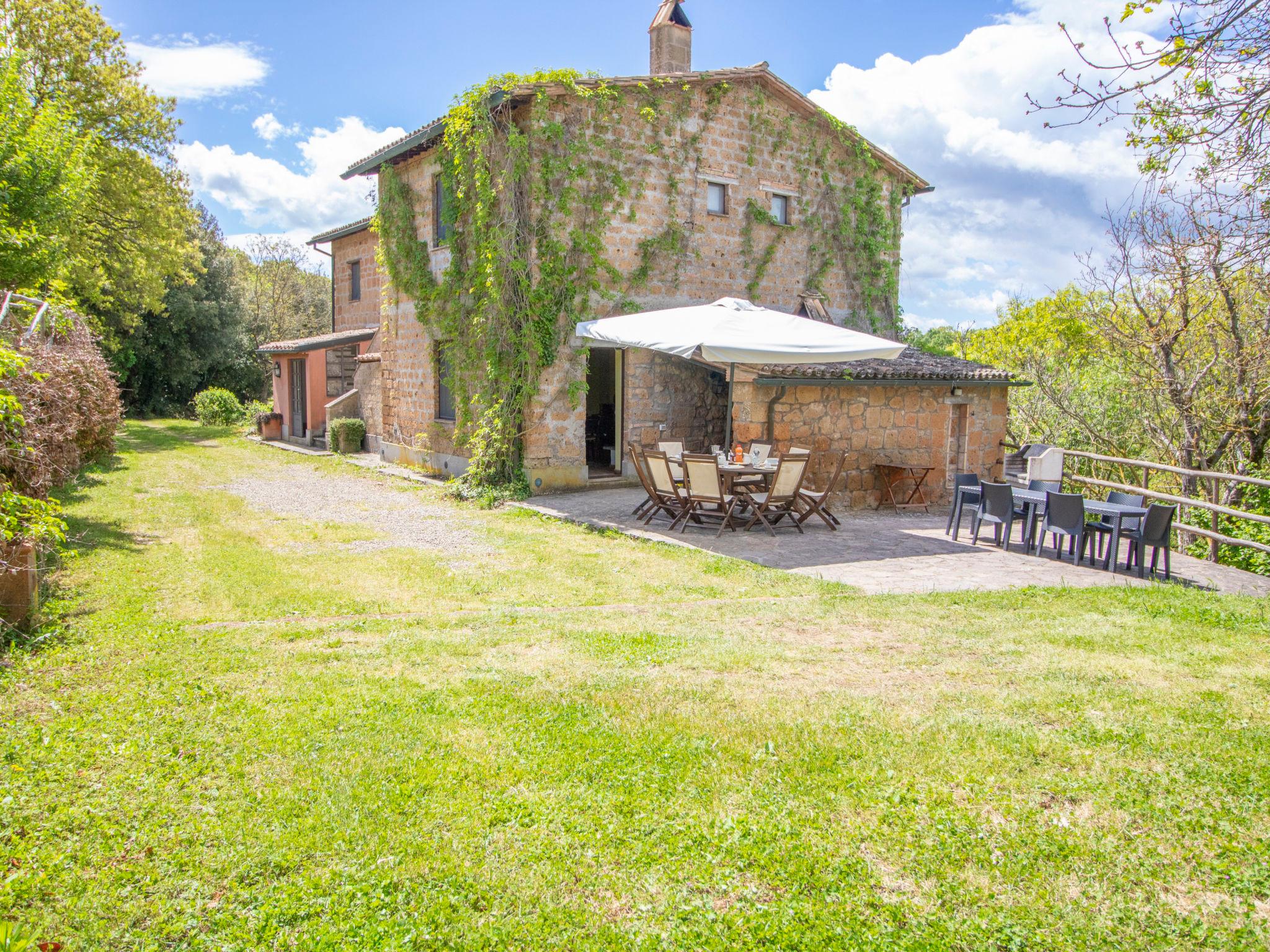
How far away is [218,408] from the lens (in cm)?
2694

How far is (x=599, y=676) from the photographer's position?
472 centimetres

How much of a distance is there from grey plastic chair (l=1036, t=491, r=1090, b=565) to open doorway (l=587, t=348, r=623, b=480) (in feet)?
23.7

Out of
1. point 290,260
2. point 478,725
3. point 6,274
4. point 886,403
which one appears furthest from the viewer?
point 290,260

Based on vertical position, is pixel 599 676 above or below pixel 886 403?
below

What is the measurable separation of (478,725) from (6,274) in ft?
23.7

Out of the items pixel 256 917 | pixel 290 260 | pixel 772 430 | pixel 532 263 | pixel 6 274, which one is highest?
pixel 290 260

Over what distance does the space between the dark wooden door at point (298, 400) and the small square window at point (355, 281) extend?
2168mm

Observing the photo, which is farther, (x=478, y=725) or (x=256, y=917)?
(x=478, y=725)

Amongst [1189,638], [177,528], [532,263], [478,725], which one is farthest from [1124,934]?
[532,263]

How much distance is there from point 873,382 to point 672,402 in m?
3.46

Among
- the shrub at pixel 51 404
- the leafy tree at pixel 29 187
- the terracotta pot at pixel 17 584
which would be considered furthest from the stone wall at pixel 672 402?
the terracotta pot at pixel 17 584

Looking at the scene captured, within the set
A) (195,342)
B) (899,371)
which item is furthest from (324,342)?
(899,371)

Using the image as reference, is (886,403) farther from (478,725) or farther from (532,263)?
(478,725)

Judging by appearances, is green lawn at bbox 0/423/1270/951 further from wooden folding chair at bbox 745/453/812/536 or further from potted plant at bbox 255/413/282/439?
potted plant at bbox 255/413/282/439
